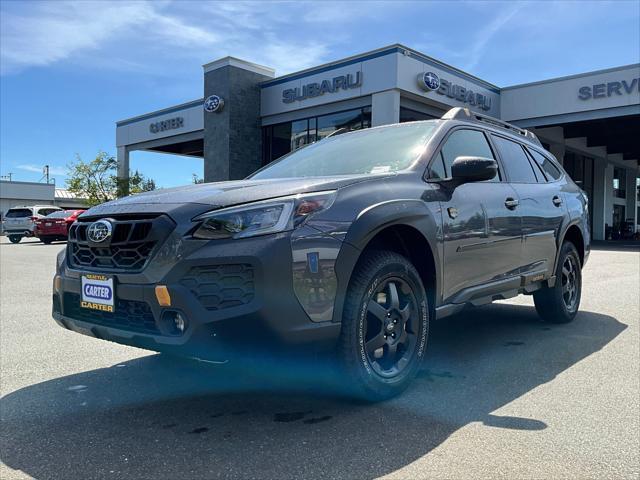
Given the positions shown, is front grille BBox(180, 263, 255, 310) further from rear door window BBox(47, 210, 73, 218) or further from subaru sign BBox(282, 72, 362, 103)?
rear door window BBox(47, 210, 73, 218)

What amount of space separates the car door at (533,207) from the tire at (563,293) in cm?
38

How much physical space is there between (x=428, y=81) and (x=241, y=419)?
17499 millimetres

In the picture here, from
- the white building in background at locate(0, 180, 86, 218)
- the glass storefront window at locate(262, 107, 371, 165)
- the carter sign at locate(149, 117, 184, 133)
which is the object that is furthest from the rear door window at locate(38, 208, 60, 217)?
the white building in background at locate(0, 180, 86, 218)

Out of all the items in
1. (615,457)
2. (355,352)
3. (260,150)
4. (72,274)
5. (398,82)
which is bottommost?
(615,457)

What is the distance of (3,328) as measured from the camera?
5.31m

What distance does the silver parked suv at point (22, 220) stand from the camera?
24703 millimetres

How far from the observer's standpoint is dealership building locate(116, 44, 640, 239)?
18.8 m

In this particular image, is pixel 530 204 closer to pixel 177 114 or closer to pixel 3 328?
pixel 3 328

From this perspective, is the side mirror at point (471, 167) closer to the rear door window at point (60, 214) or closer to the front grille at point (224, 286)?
the front grille at point (224, 286)

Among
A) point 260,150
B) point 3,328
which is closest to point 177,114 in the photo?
point 260,150

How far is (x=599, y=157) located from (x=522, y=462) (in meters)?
34.1

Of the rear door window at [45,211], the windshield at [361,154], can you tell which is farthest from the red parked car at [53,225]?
the windshield at [361,154]

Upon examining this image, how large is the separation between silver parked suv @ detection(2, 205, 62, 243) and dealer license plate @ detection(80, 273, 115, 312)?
2402 cm

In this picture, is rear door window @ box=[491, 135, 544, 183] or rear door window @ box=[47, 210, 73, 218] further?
rear door window @ box=[47, 210, 73, 218]
